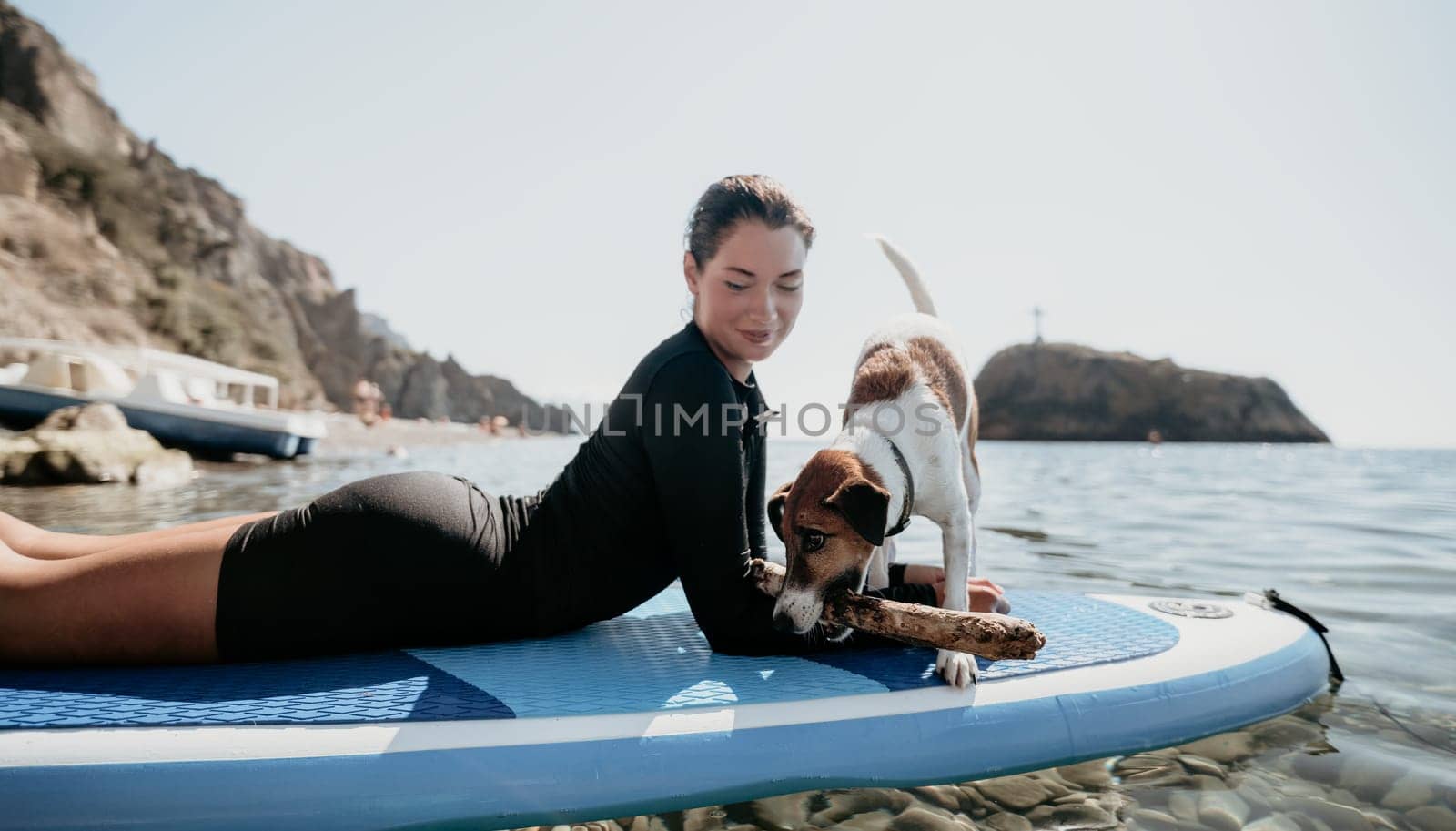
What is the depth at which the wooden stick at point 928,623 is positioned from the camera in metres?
2.32

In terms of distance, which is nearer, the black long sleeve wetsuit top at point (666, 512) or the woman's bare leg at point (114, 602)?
the woman's bare leg at point (114, 602)

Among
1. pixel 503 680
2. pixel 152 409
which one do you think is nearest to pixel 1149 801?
pixel 503 680

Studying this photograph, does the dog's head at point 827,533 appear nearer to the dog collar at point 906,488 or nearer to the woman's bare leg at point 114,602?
the dog collar at point 906,488

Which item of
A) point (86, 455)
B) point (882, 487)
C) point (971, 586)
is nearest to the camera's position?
point (882, 487)

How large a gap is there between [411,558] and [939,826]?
1725mm

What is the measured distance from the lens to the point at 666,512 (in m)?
2.38

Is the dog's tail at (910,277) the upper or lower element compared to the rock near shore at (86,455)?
upper

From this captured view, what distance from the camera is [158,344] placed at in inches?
1523

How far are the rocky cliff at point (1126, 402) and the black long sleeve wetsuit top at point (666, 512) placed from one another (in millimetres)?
75438

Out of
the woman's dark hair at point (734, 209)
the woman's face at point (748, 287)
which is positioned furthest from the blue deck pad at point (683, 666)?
the woman's dark hair at point (734, 209)

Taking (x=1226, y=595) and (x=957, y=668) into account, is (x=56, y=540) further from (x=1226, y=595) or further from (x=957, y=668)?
(x=1226, y=595)

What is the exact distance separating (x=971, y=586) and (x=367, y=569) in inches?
85.4

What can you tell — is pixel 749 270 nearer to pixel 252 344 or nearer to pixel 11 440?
pixel 11 440

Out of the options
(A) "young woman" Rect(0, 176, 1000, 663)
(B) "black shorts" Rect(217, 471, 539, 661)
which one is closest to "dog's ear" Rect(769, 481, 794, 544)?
(A) "young woman" Rect(0, 176, 1000, 663)
